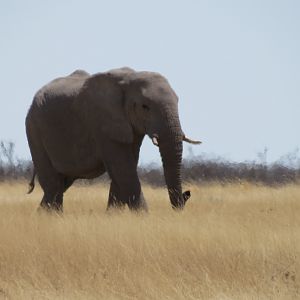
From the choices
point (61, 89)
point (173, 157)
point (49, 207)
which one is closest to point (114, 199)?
point (49, 207)

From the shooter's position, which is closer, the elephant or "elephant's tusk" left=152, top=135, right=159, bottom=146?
"elephant's tusk" left=152, top=135, right=159, bottom=146

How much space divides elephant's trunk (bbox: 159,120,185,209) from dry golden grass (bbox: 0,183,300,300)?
1402 mm

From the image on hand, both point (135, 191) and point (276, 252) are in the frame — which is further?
point (135, 191)

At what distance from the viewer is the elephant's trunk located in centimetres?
1388

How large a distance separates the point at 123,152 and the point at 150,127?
0.77m

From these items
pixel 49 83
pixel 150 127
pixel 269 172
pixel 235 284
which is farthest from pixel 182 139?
pixel 269 172

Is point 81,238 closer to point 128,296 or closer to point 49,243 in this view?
point 49,243

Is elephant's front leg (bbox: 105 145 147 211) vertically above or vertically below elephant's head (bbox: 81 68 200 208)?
below

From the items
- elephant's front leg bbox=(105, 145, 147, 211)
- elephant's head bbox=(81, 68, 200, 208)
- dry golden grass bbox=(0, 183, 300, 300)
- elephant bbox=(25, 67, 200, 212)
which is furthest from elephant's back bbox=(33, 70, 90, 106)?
dry golden grass bbox=(0, 183, 300, 300)

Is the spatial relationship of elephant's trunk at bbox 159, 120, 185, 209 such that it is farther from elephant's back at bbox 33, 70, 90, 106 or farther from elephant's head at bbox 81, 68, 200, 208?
elephant's back at bbox 33, 70, 90, 106

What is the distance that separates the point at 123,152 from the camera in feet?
48.2

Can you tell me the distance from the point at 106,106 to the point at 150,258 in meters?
5.55

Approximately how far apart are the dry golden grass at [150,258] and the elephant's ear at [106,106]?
228cm

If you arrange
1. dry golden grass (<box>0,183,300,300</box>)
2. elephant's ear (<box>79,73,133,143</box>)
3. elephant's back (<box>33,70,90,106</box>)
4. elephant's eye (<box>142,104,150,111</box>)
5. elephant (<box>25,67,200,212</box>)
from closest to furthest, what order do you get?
dry golden grass (<box>0,183,300,300</box>) → elephant (<box>25,67,200,212</box>) → elephant's eye (<box>142,104,150,111</box>) → elephant's ear (<box>79,73,133,143</box>) → elephant's back (<box>33,70,90,106</box>)
